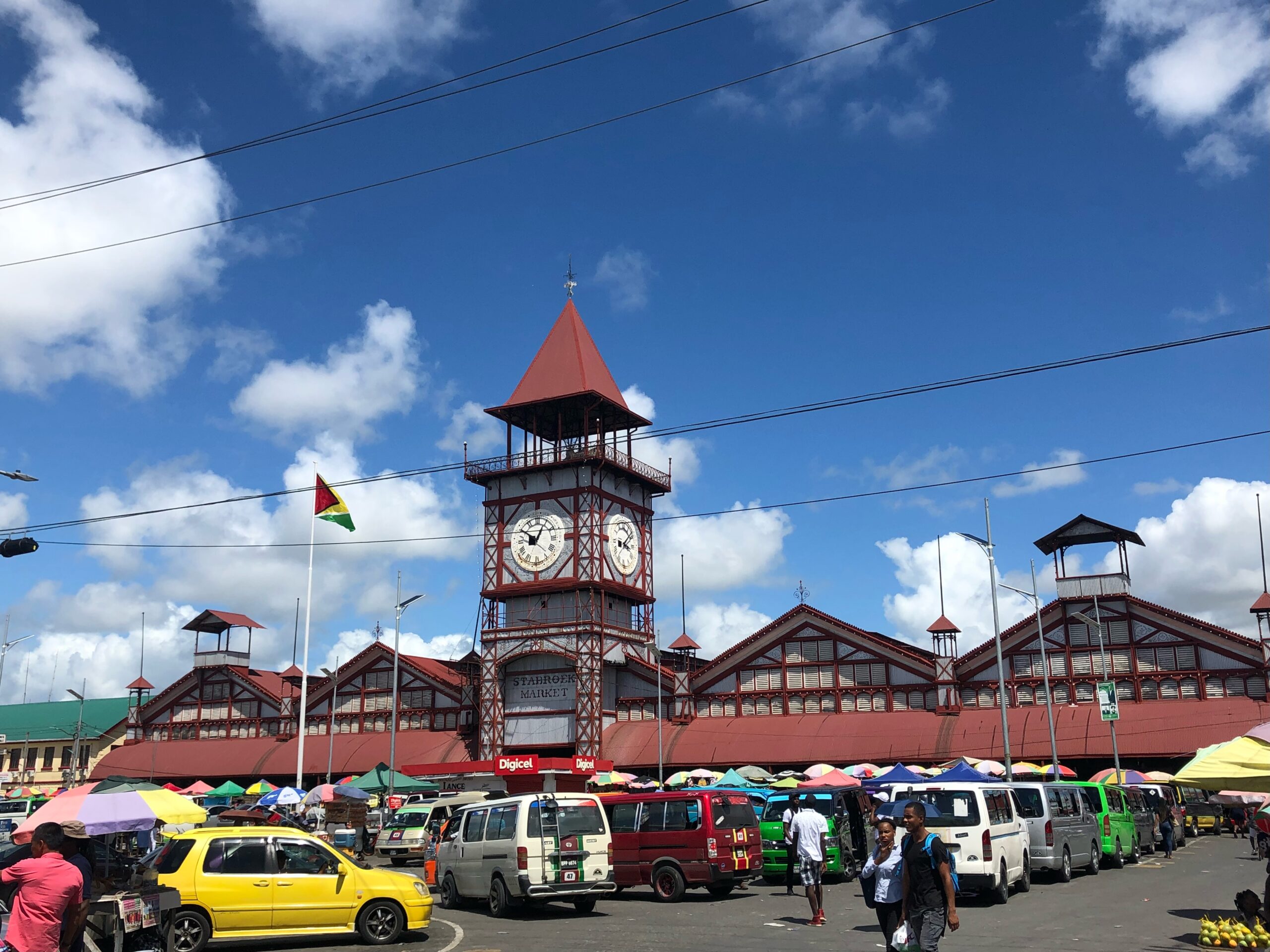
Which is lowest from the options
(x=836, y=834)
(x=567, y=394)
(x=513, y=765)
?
(x=836, y=834)

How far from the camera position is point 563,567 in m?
54.0

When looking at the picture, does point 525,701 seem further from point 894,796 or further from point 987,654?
point 894,796

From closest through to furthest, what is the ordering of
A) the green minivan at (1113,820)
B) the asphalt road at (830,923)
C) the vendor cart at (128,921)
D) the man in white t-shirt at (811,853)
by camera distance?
the vendor cart at (128,921)
the asphalt road at (830,923)
the man in white t-shirt at (811,853)
the green minivan at (1113,820)

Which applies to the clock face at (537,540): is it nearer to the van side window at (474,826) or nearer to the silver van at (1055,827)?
the silver van at (1055,827)

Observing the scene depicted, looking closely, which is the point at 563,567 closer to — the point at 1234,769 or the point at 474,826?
the point at 474,826

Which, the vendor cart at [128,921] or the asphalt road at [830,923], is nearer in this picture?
the vendor cart at [128,921]

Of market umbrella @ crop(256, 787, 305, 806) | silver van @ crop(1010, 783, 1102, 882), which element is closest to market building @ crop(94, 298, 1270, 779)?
market umbrella @ crop(256, 787, 305, 806)

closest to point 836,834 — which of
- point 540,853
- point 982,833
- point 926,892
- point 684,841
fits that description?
point 684,841

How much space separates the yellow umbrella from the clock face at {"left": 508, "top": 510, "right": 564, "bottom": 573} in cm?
3974

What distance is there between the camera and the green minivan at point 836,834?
25.7 m

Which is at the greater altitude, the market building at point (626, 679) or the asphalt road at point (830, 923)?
the market building at point (626, 679)

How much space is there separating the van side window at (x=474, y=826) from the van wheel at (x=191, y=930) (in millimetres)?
6168

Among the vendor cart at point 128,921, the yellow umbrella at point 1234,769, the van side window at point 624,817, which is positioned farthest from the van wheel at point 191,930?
the yellow umbrella at point 1234,769

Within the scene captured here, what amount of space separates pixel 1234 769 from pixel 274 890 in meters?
13.7
